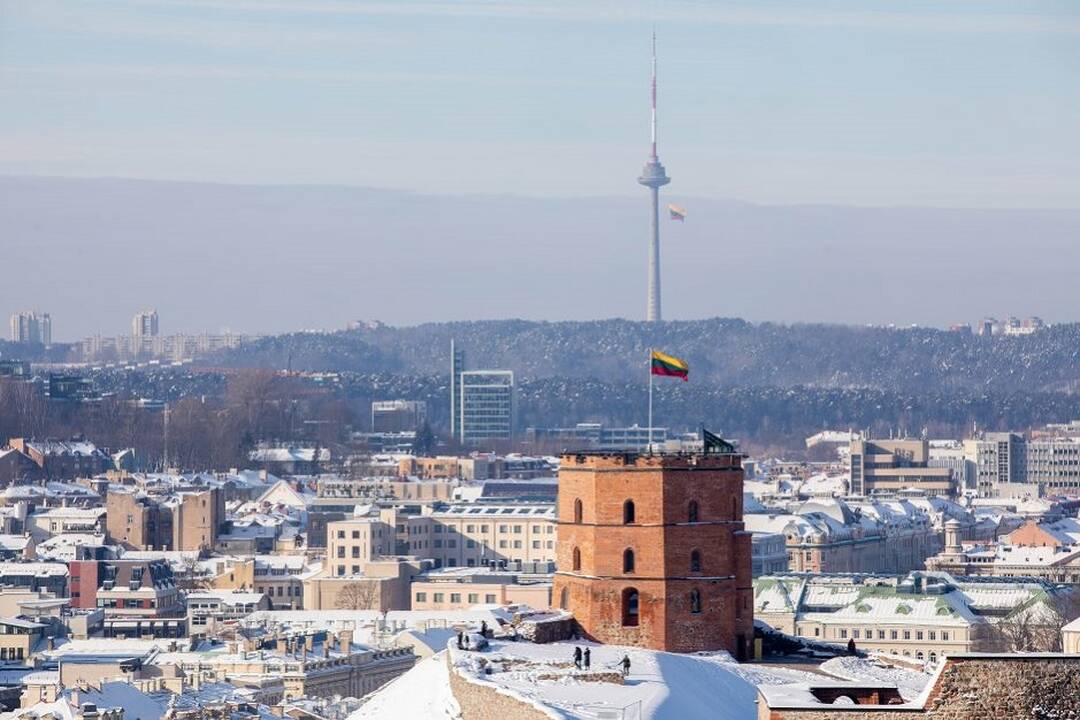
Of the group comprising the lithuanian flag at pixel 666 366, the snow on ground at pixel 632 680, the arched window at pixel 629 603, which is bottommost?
the snow on ground at pixel 632 680

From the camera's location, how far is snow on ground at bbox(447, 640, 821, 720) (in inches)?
1636

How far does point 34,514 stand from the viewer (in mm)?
171125

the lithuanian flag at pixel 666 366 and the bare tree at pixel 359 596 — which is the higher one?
the lithuanian flag at pixel 666 366

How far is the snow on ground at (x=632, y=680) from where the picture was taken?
136 ft

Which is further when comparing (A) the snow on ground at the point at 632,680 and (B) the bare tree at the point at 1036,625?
(B) the bare tree at the point at 1036,625

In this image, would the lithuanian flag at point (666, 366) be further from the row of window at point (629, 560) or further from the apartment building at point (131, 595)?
the apartment building at point (131, 595)

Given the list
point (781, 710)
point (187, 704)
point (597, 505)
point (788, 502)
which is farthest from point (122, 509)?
point (781, 710)

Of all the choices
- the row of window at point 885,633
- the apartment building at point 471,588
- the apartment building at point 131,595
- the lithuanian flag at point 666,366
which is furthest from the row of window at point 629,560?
the apartment building at point 471,588

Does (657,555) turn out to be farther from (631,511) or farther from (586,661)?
(586,661)

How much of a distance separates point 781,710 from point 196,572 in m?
116

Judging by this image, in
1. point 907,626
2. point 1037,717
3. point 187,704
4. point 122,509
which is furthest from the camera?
point 122,509

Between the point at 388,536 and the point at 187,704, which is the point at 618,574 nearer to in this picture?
the point at 187,704

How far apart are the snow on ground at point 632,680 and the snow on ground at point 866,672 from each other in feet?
1.61

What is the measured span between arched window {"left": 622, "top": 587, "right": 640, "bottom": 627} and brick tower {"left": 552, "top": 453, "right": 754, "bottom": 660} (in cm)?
2
